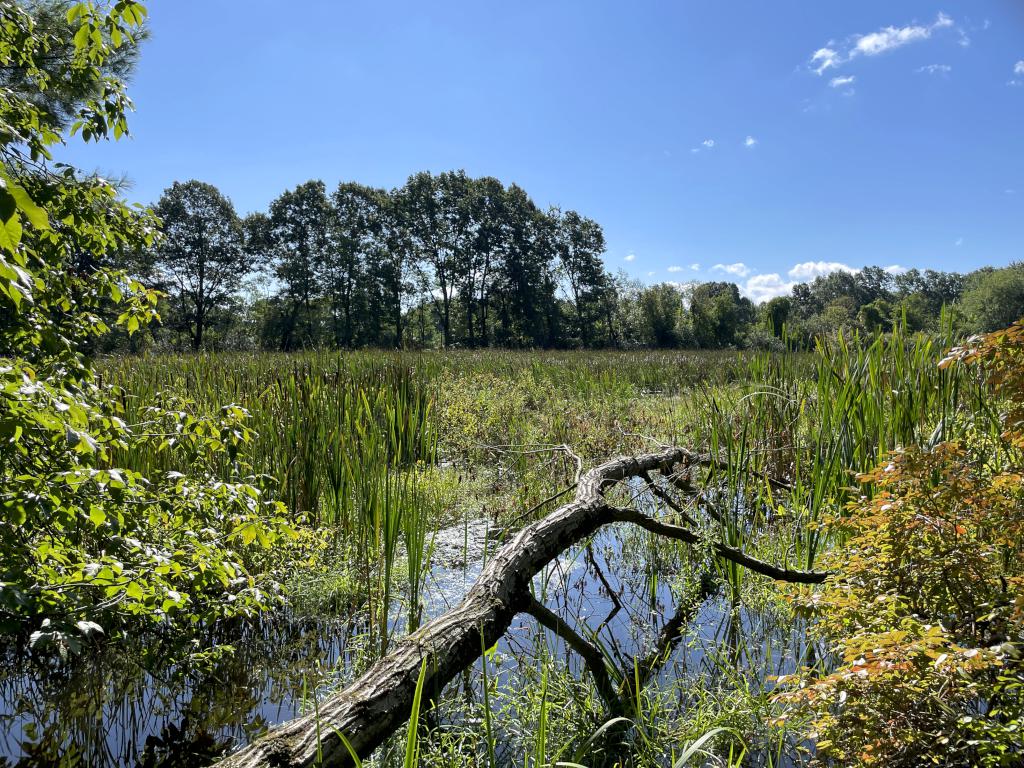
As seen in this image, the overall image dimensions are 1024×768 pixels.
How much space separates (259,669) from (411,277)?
4256 centimetres

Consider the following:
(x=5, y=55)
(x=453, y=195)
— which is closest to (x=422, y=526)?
(x=5, y=55)

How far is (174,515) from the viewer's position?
2.22 metres

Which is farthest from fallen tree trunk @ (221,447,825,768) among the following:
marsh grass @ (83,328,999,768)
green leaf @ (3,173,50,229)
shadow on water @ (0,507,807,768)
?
green leaf @ (3,173,50,229)

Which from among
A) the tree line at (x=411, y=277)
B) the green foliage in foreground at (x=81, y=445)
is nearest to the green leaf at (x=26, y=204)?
the green foliage in foreground at (x=81, y=445)

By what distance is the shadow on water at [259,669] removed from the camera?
6.53 feet

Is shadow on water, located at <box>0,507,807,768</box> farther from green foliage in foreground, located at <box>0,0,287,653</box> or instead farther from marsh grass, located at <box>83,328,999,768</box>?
green foliage in foreground, located at <box>0,0,287,653</box>

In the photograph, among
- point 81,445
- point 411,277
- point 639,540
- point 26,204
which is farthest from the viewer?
point 411,277

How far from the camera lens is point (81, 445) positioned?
141 centimetres

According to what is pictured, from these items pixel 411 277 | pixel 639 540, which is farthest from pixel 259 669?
pixel 411 277

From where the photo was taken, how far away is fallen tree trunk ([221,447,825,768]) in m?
1.30

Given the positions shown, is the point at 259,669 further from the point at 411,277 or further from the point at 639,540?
the point at 411,277

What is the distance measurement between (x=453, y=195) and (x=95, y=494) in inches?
1812

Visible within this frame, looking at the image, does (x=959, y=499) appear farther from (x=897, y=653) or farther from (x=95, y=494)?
(x=95, y=494)

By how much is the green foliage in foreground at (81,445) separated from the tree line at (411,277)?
34.2m
